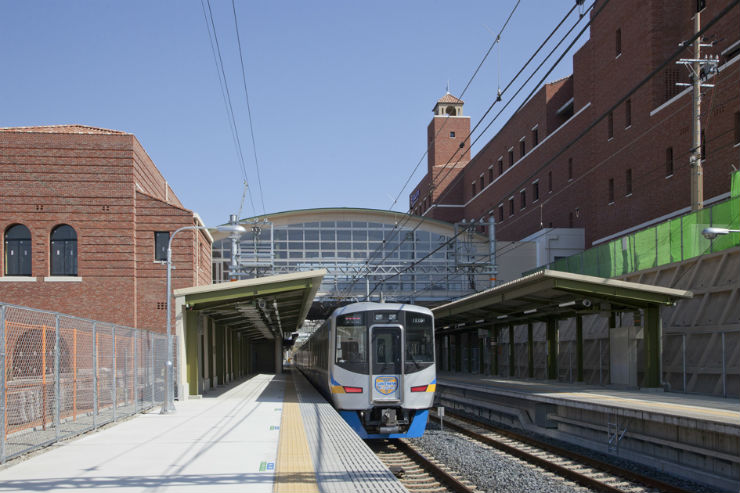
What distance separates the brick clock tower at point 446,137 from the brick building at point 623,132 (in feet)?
62.6

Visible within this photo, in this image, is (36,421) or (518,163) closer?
(36,421)

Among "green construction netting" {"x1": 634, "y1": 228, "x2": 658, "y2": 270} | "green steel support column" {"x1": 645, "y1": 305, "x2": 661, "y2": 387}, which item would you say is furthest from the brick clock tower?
"green steel support column" {"x1": 645, "y1": 305, "x2": 661, "y2": 387}

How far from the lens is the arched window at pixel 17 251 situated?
32.7 meters

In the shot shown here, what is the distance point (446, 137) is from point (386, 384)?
64.2 m

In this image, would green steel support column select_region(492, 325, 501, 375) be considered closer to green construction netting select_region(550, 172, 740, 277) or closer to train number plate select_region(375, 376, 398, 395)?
green construction netting select_region(550, 172, 740, 277)

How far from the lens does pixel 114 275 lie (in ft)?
108

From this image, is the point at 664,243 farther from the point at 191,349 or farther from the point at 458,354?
the point at 458,354

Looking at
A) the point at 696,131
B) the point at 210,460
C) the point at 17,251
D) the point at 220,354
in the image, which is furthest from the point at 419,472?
the point at 17,251

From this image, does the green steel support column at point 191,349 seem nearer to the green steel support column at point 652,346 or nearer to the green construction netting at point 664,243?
Answer: the green steel support column at point 652,346

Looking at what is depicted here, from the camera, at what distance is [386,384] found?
1584cm

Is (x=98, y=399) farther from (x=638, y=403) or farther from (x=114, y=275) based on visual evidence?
(x=114, y=275)

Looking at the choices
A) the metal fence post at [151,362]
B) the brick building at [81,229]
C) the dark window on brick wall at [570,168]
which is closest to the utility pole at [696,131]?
the metal fence post at [151,362]

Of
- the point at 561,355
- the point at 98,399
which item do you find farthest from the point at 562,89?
the point at 98,399

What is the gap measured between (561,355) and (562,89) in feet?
76.4
